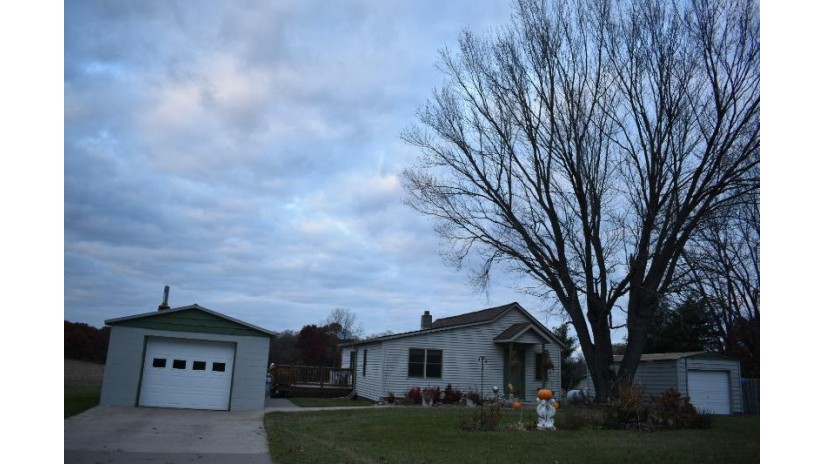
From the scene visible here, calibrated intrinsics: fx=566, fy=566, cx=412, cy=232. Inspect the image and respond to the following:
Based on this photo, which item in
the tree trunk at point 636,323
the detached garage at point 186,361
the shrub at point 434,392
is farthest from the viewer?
the shrub at point 434,392

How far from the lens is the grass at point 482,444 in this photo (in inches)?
361

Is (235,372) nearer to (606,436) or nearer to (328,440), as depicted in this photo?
(328,440)

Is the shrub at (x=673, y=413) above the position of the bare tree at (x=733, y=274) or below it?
below

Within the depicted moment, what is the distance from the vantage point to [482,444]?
35.1 feet

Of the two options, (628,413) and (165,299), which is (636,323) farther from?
(165,299)

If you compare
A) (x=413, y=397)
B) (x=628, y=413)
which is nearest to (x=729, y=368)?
(x=413, y=397)

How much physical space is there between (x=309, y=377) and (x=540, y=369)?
34.9 feet

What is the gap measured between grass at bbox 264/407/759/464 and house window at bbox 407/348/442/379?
8.97m

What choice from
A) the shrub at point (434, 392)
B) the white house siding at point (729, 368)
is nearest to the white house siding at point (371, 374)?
the shrub at point (434, 392)

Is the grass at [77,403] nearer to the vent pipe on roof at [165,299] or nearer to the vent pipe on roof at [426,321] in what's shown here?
the vent pipe on roof at [165,299]

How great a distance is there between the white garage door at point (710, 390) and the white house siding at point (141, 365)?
18.7 m

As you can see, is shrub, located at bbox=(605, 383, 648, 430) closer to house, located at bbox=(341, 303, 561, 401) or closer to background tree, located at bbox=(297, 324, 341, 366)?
house, located at bbox=(341, 303, 561, 401)

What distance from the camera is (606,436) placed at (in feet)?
39.3
